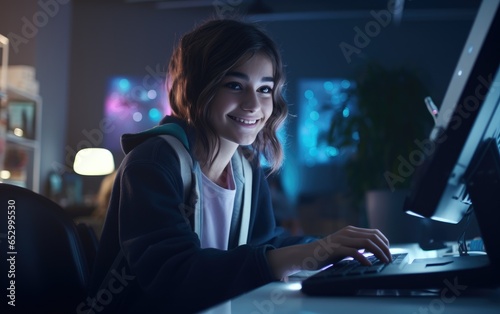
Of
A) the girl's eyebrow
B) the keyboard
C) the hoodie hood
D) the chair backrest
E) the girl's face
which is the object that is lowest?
the chair backrest

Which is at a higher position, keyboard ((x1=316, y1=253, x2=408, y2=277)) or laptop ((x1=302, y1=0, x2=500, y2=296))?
laptop ((x1=302, y1=0, x2=500, y2=296))

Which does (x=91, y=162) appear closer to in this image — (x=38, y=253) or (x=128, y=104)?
(x=128, y=104)

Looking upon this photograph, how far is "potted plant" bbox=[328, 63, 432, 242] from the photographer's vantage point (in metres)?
3.71

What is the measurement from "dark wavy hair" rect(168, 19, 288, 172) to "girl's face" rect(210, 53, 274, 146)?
0.05 ft

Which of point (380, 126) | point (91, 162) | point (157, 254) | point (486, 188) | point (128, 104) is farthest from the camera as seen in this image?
point (128, 104)

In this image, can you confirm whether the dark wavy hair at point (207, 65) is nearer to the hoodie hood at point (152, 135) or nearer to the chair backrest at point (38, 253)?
the hoodie hood at point (152, 135)

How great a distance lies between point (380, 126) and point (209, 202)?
8.40 feet

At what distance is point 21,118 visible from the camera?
5.45 meters

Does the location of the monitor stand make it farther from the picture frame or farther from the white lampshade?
the white lampshade

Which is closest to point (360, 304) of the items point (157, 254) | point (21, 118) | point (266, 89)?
point (157, 254)

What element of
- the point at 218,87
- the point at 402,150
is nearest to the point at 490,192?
the point at 218,87

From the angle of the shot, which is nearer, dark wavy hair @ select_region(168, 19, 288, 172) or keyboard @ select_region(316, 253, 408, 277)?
keyboard @ select_region(316, 253, 408, 277)

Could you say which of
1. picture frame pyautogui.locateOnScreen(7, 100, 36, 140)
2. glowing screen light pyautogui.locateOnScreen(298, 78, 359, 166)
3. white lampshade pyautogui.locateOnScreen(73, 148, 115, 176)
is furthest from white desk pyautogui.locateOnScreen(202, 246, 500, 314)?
glowing screen light pyautogui.locateOnScreen(298, 78, 359, 166)

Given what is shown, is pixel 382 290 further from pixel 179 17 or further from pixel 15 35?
pixel 179 17
